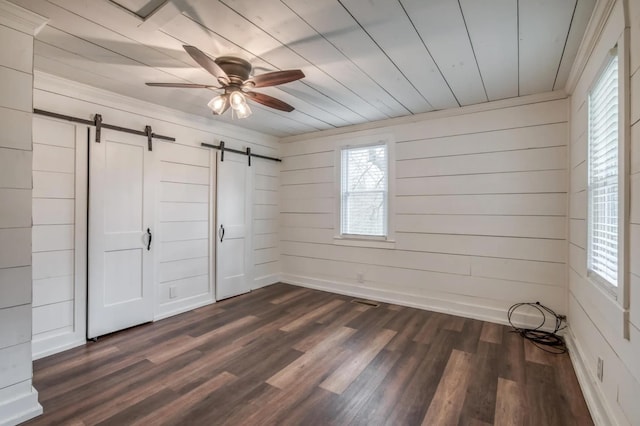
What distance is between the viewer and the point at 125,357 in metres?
2.56

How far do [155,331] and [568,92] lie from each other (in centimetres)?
466

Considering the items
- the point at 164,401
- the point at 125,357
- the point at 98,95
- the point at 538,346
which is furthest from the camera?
the point at 98,95

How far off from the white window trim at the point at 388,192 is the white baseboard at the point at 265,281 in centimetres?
124

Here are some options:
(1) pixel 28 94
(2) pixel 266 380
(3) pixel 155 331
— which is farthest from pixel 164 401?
(1) pixel 28 94

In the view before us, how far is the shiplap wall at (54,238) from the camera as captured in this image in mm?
2582

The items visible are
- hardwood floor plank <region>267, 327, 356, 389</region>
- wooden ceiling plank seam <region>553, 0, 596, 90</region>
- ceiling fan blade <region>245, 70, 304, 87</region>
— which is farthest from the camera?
hardwood floor plank <region>267, 327, 356, 389</region>

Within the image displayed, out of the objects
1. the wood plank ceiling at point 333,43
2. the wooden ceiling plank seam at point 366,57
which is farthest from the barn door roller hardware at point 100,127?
the wooden ceiling plank seam at point 366,57

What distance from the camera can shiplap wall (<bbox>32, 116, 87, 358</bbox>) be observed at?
2582 millimetres

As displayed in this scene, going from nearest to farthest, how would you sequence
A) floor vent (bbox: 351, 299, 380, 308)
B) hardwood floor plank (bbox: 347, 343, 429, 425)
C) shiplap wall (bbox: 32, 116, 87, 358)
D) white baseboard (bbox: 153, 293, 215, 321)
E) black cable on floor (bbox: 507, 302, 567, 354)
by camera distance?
1. hardwood floor plank (bbox: 347, 343, 429, 425)
2. shiplap wall (bbox: 32, 116, 87, 358)
3. black cable on floor (bbox: 507, 302, 567, 354)
4. white baseboard (bbox: 153, 293, 215, 321)
5. floor vent (bbox: 351, 299, 380, 308)

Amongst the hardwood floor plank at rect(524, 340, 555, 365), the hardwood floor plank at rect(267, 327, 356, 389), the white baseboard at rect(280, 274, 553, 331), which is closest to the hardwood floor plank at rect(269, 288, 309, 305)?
the white baseboard at rect(280, 274, 553, 331)

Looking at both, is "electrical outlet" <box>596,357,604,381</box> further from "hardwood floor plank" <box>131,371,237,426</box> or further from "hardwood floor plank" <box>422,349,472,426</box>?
"hardwood floor plank" <box>131,371,237,426</box>

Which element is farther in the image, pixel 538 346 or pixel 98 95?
pixel 98 95

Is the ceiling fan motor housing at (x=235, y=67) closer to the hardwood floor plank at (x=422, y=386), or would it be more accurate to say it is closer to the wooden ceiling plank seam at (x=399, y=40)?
the wooden ceiling plank seam at (x=399, y=40)

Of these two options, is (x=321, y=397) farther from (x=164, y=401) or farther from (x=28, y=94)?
(x=28, y=94)
